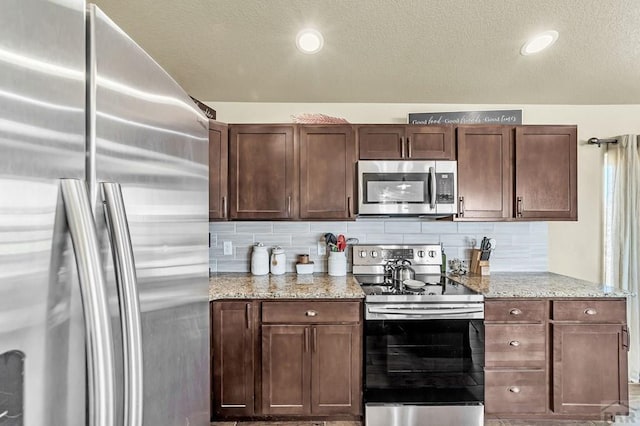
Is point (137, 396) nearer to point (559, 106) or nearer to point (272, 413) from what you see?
point (272, 413)

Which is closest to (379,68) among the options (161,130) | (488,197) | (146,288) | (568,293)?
(488,197)

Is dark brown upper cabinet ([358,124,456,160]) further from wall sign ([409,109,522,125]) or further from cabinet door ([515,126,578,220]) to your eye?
cabinet door ([515,126,578,220])

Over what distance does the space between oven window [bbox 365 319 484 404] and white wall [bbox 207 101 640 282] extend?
1.47m

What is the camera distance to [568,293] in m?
2.39

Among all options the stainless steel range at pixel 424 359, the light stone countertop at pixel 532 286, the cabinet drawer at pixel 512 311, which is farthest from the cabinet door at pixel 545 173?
the stainless steel range at pixel 424 359

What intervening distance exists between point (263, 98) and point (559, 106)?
2594 millimetres

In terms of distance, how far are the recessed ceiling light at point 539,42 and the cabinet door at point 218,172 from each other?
2.29 metres

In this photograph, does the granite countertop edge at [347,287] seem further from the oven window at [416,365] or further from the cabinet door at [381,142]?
the cabinet door at [381,142]

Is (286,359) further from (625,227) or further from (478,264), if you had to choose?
(625,227)

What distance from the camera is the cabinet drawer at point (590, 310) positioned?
2.36m

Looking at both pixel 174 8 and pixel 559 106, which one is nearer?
pixel 174 8

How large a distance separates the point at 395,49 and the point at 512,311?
2.00 metres

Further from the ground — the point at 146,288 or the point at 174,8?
the point at 174,8

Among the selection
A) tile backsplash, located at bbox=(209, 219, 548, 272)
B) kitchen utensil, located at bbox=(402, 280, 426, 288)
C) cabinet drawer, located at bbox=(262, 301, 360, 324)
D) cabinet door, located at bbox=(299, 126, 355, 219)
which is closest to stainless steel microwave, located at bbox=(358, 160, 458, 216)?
cabinet door, located at bbox=(299, 126, 355, 219)
